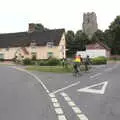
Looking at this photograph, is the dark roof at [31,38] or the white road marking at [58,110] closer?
the white road marking at [58,110]

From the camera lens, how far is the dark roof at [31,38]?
86.9 m

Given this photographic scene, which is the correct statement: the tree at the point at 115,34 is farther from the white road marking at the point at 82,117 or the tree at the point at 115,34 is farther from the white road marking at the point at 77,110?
the white road marking at the point at 82,117

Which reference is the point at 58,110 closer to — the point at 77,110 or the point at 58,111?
the point at 58,111

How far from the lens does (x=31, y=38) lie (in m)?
88.7

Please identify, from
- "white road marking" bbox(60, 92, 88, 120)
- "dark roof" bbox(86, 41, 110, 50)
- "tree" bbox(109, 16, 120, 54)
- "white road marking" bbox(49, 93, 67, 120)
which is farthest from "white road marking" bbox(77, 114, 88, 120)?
"tree" bbox(109, 16, 120, 54)

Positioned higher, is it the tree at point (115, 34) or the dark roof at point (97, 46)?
the tree at point (115, 34)

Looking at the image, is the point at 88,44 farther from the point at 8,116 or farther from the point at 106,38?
the point at 8,116

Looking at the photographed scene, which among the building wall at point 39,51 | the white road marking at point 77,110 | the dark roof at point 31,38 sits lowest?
the white road marking at point 77,110

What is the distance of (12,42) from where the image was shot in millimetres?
89875

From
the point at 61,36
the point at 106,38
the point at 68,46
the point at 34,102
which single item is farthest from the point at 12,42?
the point at 34,102

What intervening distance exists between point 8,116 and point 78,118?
1.97 meters

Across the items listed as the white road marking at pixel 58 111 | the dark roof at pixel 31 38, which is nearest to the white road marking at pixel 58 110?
the white road marking at pixel 58 111

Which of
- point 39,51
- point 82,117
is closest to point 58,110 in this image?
point 82,117

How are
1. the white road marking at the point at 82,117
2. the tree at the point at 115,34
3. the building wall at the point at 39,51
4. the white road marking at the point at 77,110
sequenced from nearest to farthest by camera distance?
1. the white road marking at the point at 82,117
2. the white road marking at the point at 77,110
3. the building wall at the point at 39,51
4. the tree at the point at 115,34
